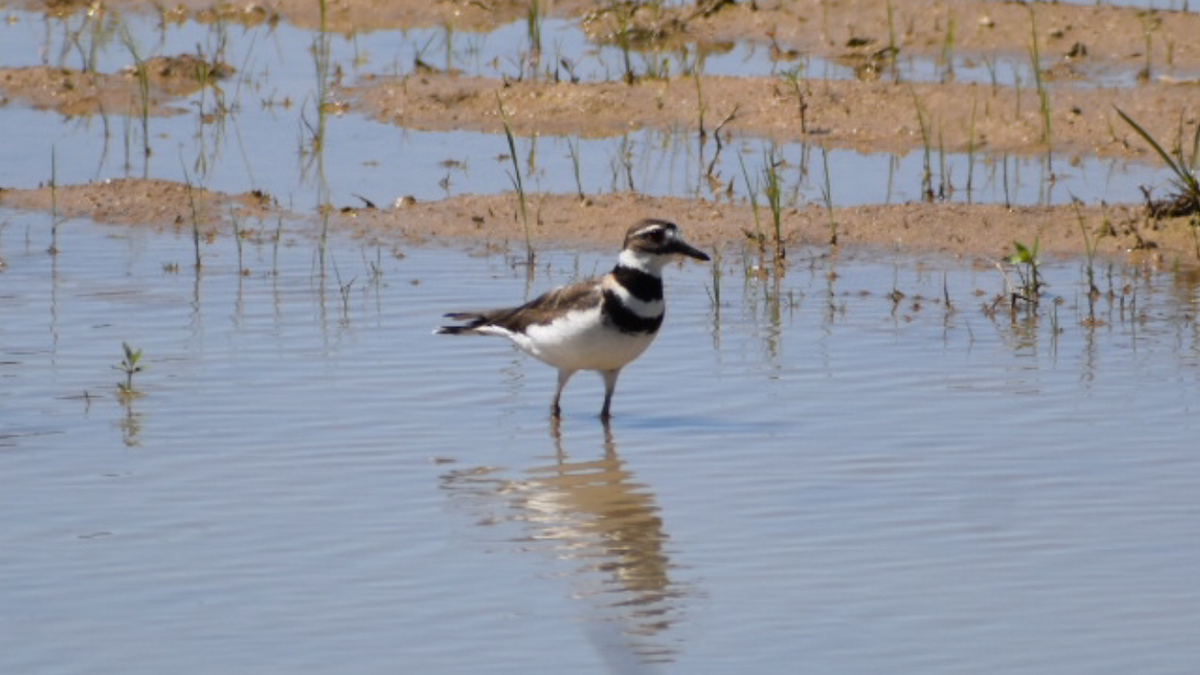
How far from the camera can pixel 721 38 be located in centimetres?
1920

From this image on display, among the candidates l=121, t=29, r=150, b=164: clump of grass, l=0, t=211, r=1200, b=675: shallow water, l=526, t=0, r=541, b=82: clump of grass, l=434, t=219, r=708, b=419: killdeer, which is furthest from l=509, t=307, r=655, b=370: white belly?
l=526, t=0, r=541, b=82: clump of grass

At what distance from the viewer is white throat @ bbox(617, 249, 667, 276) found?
10430 mm

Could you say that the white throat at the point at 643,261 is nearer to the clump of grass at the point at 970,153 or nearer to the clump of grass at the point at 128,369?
the clump of grass at the point at 128,369

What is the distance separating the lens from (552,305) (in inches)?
410

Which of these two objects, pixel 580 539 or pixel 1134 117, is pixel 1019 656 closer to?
pixel 580 539

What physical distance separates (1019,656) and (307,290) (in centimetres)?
638

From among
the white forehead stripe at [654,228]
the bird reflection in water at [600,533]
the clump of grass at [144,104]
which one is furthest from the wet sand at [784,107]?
the bird reflection in water at [600,533]

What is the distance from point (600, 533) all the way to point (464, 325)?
258cm

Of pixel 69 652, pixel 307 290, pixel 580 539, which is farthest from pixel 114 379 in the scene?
pixel 69 652

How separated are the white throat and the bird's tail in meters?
0.76

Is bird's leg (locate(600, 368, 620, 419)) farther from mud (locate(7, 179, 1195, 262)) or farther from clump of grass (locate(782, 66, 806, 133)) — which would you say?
clump of grass (locate(782, 66, 806, 133))

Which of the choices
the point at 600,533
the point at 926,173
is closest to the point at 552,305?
Answer: the point at 600,533

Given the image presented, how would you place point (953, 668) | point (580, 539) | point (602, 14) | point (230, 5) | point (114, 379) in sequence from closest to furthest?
point (953, 668)
point (580, 539)
point (114, 379)
point (602, 14)
point (230, 5)

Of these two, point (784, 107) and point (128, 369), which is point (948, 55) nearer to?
point (784, 107)
